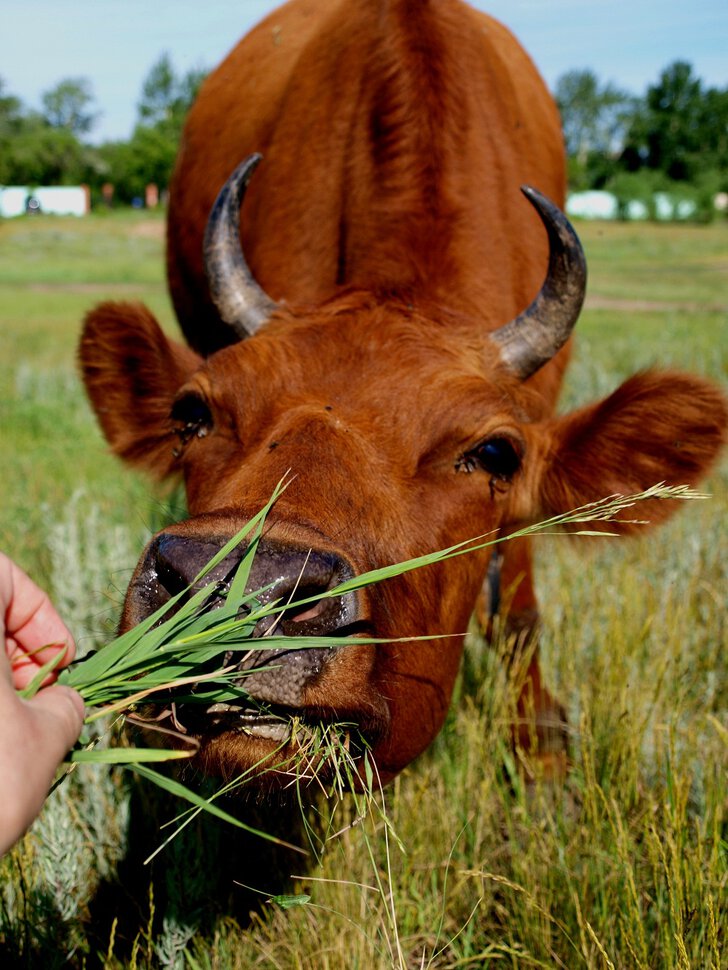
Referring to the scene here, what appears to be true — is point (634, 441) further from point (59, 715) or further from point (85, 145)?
point (85, 145)

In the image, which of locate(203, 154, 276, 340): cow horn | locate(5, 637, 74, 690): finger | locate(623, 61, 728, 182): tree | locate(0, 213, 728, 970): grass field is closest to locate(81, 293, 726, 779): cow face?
locate(203, 154, 276, 340): cow horn

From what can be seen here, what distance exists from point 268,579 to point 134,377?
84.8 inches

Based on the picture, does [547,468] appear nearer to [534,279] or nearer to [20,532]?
[534,279]

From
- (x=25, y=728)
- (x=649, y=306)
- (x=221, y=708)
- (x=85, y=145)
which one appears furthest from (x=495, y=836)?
(x=85, y=145)

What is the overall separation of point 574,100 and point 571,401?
10429cm

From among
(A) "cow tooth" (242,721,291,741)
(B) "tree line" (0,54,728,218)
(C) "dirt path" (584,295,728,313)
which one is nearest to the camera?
(A) "cow tooth" (242,721,291,741)

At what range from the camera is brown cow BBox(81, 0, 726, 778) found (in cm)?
219

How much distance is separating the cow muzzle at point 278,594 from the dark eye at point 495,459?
87 cm

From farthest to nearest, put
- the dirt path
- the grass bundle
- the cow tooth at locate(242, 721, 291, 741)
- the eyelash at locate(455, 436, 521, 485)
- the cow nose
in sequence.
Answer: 1. the dirt path
2. the eyelash at locate(455, 436, 521, 485)
3. the cow tooth at locate(242, 721, 291, 741)
4. the cow nose
5. the grass bundle

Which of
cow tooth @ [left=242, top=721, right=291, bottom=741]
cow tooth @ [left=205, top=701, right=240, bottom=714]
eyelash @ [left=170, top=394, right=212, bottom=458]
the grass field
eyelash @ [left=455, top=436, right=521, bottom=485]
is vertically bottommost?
the grass field

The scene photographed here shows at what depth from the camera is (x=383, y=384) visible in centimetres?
275

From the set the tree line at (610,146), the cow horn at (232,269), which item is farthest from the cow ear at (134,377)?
the tree line at (610,146)

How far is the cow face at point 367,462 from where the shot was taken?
2074 mm

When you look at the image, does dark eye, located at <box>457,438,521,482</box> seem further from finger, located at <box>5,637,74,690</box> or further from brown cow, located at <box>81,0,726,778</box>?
finger, located at <box>5,637,74,690</box>
